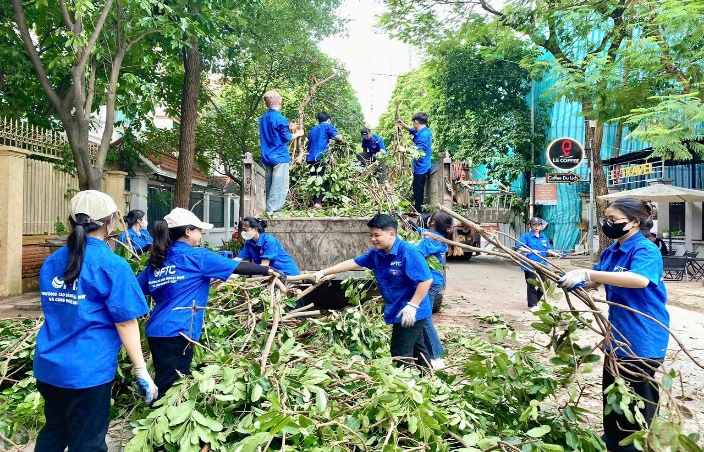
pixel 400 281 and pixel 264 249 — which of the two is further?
pixel 264 249

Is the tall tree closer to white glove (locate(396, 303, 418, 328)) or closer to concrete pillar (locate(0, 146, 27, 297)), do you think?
concrete pillar (locate(0, 146, 27, 297))

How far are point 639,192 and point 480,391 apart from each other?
1217cm

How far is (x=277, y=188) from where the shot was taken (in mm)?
7074

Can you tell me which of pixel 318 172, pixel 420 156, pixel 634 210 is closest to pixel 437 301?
pixel 420 156

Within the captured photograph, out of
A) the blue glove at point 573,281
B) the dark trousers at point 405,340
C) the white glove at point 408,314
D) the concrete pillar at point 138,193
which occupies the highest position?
the concrete pillar at point 138,193

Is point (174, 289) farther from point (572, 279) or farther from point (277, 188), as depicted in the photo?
point (277, 188)

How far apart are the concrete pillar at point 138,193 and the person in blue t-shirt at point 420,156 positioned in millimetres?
10347

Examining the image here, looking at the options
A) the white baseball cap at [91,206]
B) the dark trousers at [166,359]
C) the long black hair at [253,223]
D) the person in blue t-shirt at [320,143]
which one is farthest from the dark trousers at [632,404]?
the person in blue t-shirt at [320,143]

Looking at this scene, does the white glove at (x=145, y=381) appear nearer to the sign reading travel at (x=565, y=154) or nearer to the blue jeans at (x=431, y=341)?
the blue jeans at (x=431, y=341)

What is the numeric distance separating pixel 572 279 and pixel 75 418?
2.65 metres

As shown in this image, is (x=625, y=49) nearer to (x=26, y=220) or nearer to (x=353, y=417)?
(x=353, y=417)

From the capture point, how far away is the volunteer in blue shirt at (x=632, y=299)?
3.22 meters

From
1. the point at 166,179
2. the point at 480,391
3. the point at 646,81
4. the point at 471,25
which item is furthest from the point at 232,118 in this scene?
the point at 480,391

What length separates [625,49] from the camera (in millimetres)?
11164
